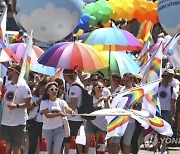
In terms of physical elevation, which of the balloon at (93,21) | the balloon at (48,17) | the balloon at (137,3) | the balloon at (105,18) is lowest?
the balloon at (48,17)

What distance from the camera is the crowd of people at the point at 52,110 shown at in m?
9.76

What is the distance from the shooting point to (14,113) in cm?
980

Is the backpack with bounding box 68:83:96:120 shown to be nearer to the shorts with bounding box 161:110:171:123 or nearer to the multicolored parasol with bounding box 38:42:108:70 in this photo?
the multicolored parasol with bounding box 38:42:108:70

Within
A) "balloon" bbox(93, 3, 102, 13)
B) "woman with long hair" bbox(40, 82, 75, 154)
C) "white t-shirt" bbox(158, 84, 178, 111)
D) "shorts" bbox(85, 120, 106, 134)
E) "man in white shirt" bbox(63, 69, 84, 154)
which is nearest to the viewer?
"woman with long hair" bbox(40, 82, 75, 154)

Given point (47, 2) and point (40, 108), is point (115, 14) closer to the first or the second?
point (47, 2)

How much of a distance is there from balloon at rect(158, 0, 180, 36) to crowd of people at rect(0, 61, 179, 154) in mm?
1378

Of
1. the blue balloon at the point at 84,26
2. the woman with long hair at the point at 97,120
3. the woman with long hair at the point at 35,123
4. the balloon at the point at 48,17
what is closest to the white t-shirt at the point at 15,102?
the woman with long hair at the point at 35,123

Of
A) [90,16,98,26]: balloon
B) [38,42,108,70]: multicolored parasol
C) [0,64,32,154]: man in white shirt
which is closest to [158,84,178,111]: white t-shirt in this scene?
[38,42,108,70]: multicolored parasol

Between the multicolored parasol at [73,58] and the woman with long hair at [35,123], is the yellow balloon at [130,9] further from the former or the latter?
the woman with long hair at [35,123]

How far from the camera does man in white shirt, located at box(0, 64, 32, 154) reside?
9742 millimetres

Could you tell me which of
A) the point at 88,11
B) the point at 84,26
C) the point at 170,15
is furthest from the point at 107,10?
the point at 170,15

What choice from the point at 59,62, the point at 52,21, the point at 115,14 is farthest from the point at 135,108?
the point at 115,14

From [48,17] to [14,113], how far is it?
2776 mm

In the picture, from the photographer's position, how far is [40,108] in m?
9.84
